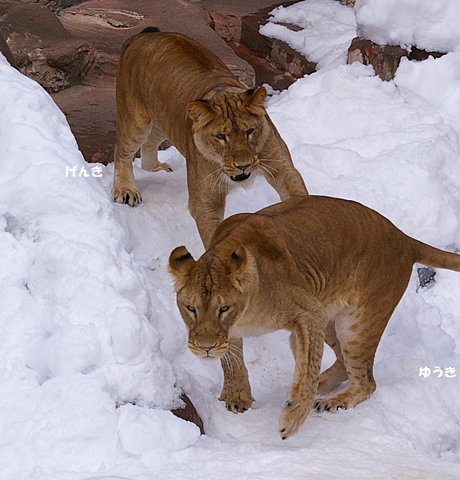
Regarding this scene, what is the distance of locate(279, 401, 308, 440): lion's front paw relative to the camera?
3.56 m

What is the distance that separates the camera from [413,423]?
14.0 ft

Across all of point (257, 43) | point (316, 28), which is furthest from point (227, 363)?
point (316, 28)

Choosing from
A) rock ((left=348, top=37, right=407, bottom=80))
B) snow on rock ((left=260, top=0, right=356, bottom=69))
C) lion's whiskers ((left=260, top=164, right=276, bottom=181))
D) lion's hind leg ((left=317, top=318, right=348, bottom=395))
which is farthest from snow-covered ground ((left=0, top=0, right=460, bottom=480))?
snow on rock ((left=260, top=0, right=356, bottom=69))

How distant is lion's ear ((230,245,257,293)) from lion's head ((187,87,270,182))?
4.22 feet

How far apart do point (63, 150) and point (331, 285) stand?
153 cm

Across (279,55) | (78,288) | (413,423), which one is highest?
(78,288)

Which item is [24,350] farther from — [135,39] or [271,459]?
[135,39]

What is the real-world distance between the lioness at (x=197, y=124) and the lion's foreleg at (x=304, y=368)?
→ 4.11 feet

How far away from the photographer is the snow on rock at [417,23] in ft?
23.2

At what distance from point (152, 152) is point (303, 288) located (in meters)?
3.11

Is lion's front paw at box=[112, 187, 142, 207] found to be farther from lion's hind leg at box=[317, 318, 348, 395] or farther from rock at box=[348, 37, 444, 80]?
rock at box=[348, 37, 444, 80]

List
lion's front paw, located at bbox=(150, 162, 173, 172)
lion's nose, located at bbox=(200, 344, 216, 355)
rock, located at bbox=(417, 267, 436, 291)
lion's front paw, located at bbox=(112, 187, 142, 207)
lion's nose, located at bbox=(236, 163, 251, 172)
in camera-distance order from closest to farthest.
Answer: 1. lion's nose, located at bbox=(200, 344, 216, 355)
2. lion's nose, located at bbox=(236, 163, 251, 172)
3. rock, located at bbox=(417, 267, 436, 291)
4. lion's front paw, located at bbox=(112, 187, 142, 207)
5. lion's front paw, located at bbox=(150, 162, 173, 172)

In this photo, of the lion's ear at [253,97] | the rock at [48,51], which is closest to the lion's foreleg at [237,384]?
the lion's ear at [253,97]

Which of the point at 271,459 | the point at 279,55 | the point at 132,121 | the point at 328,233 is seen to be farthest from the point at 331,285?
the point at 279,55
